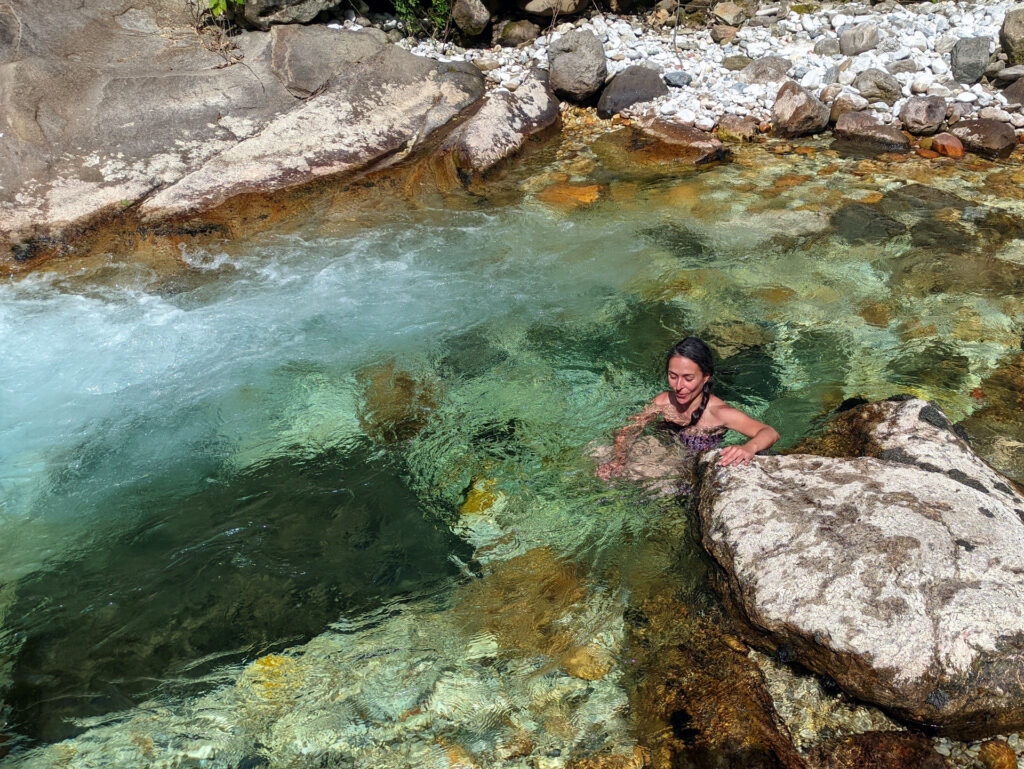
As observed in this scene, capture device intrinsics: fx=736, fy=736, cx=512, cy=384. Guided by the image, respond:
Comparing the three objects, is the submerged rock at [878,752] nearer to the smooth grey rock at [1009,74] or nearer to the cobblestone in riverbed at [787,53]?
the cobblestone in riverbed at [787,53]

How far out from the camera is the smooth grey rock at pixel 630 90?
31.6ft

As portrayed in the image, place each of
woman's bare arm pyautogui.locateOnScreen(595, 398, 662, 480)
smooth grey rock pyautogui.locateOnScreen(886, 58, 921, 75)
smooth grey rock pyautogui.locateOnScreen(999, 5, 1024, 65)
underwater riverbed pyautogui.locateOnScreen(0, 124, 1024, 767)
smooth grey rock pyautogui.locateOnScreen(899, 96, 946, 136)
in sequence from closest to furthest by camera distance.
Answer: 1. underwater riverbed pyautogui.locateOnScreen(0, 124, 1024, 767)
2. woman's bare arm pyautogui.locateOnScreen(595, 398, 662, 480)
3. smooth grey rock pyautogui.locateOnScreen(899, 96, 946, 136)
4. smooth grey rock pyautogui.locateOnScreen(999, 5, 1024, 65)
5. smooth grey rock pyautogui.locateOnScreen(886, 58, 921, 75)

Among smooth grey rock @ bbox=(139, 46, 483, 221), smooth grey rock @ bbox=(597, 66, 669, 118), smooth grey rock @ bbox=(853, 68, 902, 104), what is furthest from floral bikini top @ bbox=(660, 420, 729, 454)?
smooth grey rock @ bbox=(853, 68, 902, 104)

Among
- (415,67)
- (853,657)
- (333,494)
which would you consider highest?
(415,67)

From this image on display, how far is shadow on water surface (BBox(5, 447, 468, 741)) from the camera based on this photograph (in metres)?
3.34

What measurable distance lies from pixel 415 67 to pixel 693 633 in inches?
304

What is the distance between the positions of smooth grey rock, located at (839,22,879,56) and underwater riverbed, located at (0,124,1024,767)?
259cm

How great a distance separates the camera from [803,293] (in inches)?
239

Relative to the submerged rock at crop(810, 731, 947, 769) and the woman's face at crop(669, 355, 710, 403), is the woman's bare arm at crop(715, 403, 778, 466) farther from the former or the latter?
the submerged rock at crop(810, 731, 947, 769)

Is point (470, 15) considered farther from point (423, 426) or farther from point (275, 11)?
point (423, 426)

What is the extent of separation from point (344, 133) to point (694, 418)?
18.3ft

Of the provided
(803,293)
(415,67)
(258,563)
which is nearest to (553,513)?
(258,563)

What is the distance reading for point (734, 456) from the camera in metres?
3.79

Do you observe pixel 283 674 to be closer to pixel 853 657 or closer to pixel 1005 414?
pixel 853 657
